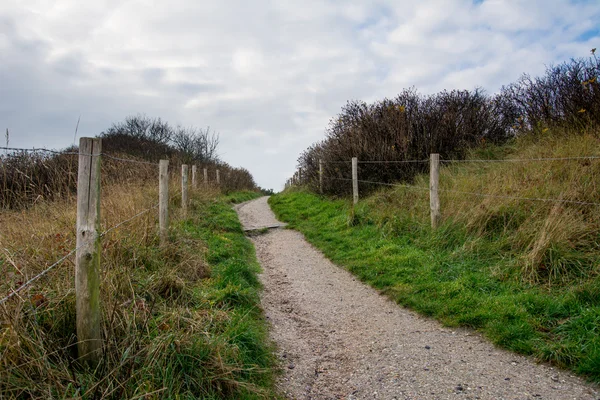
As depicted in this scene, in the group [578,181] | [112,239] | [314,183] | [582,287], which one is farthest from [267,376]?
[314,183]

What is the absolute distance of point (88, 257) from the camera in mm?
2906

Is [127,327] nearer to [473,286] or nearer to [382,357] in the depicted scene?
[382,357]

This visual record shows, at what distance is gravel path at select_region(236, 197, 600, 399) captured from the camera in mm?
3508

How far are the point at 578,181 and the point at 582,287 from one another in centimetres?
266

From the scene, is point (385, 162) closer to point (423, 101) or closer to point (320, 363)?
point (423, 101)

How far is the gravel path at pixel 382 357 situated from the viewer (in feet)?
11.5

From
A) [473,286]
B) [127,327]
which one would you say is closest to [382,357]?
[473,286]

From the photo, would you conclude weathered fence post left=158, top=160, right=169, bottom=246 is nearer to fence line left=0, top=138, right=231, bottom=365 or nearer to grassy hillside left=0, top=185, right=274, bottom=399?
grassy hillside left=0, top=185, right=274, bottom=399

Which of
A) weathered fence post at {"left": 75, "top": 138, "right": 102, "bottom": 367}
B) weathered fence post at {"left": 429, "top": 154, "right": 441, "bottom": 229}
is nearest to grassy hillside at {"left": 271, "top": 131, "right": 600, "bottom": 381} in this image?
weathered fence post at {"left": 429, "top": 154, "right": 441, "bottom": 229}

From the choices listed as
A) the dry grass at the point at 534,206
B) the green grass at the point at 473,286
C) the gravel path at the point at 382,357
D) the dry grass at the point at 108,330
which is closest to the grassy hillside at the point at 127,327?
the dry grass at the point at 108,330

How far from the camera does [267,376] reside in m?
3.66

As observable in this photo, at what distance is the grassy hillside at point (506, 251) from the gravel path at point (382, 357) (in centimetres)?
27

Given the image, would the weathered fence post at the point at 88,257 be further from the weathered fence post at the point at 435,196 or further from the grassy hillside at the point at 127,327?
the weathered fence post at the point at 435,196

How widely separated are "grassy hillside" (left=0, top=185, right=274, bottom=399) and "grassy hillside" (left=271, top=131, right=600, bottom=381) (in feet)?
8.14
